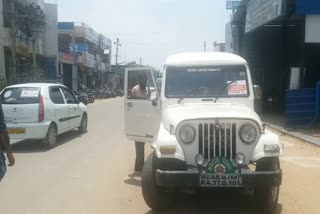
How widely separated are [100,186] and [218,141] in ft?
8.52

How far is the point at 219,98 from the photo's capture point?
22.0ft

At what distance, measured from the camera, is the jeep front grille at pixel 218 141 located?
539cm

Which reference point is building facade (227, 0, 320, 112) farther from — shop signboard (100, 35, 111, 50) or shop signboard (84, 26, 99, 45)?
shop signboard (100, 35, 111, 50)

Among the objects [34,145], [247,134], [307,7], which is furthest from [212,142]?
[307,7]

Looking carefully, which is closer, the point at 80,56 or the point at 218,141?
the point at 218,141

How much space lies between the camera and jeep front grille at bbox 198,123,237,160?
5395 mm

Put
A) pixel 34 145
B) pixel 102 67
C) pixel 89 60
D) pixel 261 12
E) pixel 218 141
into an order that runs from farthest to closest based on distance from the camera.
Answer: pixel 102 67 < pixel 89 60 < pixel 261 12 < pixel 34 145 < pixel 218 141

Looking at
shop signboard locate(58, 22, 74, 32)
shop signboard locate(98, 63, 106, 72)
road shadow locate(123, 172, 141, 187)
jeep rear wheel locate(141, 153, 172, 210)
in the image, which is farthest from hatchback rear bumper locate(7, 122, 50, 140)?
shop signboard locate(98, 63, 106, 72)

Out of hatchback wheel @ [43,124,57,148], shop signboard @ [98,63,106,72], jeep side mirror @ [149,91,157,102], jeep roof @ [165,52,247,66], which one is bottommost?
hatchback wheel @ [43,124,57,148]

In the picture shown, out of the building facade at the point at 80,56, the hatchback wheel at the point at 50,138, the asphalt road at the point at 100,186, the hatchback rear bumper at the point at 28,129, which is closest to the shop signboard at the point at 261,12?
the asphalt road at the point at 100,186

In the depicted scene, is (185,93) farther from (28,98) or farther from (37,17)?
(37,17)

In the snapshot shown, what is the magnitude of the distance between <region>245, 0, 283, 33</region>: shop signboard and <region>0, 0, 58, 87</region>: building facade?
12.9 meters

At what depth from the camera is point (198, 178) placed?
5180mm

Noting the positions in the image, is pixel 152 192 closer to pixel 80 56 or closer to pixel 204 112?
pixel 204 112
